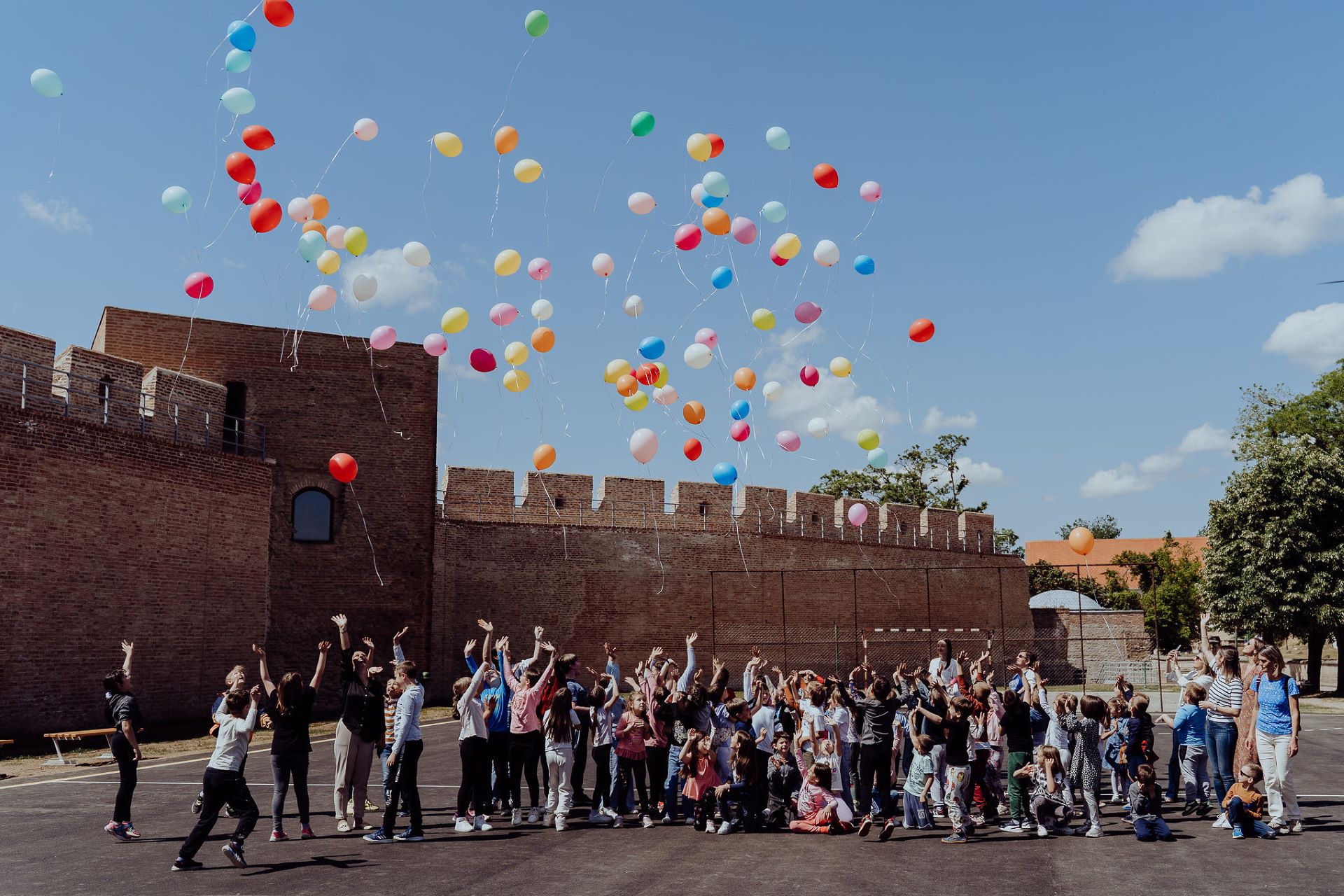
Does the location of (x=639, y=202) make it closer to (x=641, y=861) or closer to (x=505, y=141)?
(x=505, y=141)

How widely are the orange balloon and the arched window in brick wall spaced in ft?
41.5

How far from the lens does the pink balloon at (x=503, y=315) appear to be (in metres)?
17.4

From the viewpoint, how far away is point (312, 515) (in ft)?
80.0

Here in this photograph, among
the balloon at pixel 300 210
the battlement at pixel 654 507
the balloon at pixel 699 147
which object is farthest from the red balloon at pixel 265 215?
the battlement at pixel 654 507

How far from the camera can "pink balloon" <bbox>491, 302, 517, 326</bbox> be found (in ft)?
57.2

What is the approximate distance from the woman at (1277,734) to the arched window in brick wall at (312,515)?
20.5m

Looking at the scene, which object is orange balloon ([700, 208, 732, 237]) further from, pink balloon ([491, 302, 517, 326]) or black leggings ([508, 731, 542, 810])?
black leggings ([508, 731, 542, 810])

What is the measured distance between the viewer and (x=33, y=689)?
1680 cm

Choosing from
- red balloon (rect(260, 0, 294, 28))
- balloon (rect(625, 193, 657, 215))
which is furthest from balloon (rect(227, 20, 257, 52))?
balloon (rect(625, 193, 657, 215))

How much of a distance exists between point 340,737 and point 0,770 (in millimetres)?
7704

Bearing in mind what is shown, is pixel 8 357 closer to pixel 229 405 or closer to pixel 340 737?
pixel 229 405

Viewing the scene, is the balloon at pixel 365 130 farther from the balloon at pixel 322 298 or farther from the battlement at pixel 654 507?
the battlement at pixel 654 507

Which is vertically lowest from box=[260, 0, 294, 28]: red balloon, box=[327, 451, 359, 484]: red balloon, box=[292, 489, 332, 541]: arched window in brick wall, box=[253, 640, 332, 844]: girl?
box=[253, 640, 332, 844]: girl

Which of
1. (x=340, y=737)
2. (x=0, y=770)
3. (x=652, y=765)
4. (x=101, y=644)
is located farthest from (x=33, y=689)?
(x=652, y=765)
